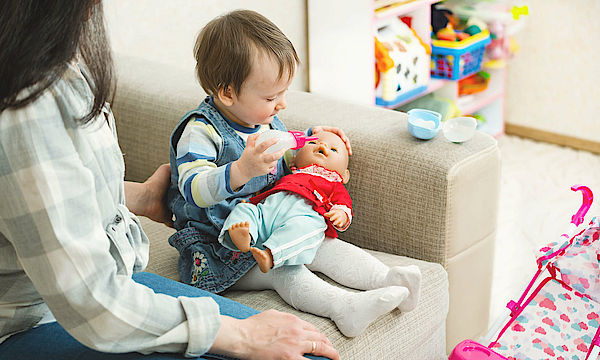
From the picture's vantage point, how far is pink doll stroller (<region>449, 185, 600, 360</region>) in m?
1.23

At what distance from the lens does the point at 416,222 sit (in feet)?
4.32

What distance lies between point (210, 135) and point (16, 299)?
0.52 metres

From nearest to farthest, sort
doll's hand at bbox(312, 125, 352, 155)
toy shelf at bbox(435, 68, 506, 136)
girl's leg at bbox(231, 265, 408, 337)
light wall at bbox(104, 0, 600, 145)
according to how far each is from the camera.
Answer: girl's leg at bbox(231, 265, 408, 337)
doll's hand at bbox(312, 125, 352, 155)
light wall at bbox(104, 0, 600, 145)
toy shelf at bbox(435, 68, 506, 136)

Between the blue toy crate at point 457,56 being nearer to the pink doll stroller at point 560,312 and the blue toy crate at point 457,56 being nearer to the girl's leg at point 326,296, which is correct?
the pink doll stroller at point 560,312

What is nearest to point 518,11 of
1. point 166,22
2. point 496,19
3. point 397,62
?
point 496,19

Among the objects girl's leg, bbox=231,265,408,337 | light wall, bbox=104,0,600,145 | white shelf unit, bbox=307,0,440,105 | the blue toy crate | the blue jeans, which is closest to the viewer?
the blue jeans

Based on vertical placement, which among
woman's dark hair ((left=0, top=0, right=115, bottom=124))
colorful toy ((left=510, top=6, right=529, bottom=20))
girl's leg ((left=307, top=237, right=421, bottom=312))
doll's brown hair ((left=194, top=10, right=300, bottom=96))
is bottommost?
girl's leg ((left=307, top=237, right=421, bottom=312))

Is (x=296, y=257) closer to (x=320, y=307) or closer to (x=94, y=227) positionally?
(x=320, y=307)

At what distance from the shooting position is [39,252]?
2.29ft

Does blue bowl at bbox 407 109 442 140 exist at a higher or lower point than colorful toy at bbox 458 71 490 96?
higher

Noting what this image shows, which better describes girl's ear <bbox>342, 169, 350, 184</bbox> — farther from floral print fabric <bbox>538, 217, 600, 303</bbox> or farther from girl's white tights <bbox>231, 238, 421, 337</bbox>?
floral print fabric <bbox>538, 217, 600, 303</bbox>

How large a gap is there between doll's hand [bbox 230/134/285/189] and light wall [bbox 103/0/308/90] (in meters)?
1.12

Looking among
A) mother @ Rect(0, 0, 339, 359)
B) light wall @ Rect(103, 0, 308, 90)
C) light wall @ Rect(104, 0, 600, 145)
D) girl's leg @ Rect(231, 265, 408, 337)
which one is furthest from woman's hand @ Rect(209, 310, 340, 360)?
light wall @ Rect(104, 0, 600, 145)

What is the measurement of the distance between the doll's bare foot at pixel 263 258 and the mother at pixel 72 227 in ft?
0.61
